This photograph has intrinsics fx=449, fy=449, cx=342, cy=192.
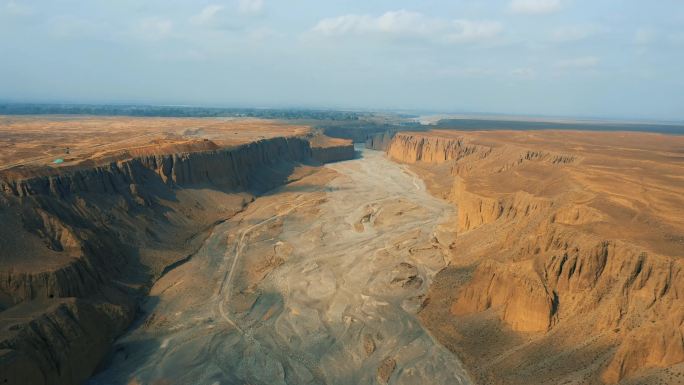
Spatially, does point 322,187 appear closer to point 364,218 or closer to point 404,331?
point 364,218

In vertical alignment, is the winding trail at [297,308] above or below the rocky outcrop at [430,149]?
below

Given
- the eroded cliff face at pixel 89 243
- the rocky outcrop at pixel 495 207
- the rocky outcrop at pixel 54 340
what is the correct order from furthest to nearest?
1. the rocky outcrop at pixel 495 207
2. the eroded cliff face at pixel 89 243
3. the rocky outcrop at pixel 54 340

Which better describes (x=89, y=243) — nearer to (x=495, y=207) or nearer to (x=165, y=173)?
(x=165, y=173)

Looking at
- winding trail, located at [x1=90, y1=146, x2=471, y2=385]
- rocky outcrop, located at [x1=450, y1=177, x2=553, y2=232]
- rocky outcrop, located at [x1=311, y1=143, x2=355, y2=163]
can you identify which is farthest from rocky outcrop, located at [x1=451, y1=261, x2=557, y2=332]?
rocky outcrop, located at [x1=311, y1=143, x2=355, y2=163]

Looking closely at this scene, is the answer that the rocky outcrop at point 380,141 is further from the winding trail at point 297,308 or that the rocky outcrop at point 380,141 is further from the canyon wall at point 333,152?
the winding trail at point 297,308

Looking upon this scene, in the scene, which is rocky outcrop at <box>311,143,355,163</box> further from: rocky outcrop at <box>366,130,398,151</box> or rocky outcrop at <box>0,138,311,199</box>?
rocky outcrop at <box>366,130,398,151</box>

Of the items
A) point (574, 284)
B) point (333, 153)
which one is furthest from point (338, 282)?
point (333, 153)

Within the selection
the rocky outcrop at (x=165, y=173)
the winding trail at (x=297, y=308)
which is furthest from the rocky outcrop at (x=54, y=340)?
the rocky outcrop at (x=165, y=173)
